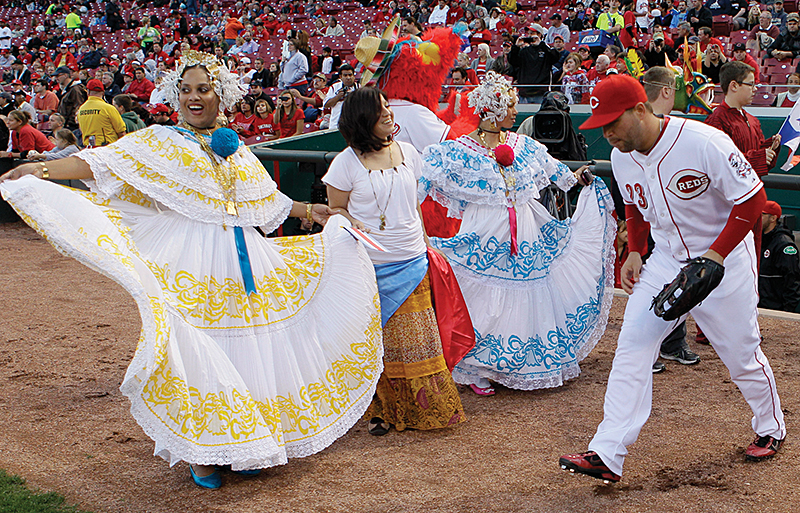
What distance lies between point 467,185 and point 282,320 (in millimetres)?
1696

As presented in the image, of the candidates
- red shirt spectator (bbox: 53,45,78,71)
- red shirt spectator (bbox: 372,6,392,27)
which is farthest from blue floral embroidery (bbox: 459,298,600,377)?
red shirt spectator (bbox: 53,45,78,71)

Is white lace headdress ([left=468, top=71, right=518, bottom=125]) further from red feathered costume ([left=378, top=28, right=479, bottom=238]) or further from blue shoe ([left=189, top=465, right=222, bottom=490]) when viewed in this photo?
blue shoe ([left=189, top=465, right=222, bottom=490])

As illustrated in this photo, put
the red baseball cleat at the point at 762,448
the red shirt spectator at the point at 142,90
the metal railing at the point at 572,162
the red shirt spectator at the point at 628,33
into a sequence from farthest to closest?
1. the red shirt spectator at the point at 142,90
2. the red shirt spectator at the point at 628,33
3. the metal railing at the point at 572,162
4. the red baseball cleat at the point at 762,448

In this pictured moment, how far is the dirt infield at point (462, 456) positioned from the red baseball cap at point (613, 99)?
1582 mm

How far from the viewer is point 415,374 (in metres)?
4.24

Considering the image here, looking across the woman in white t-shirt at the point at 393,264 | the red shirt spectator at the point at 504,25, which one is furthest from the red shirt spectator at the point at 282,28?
the woman in white t-shirt at the point at 393,264

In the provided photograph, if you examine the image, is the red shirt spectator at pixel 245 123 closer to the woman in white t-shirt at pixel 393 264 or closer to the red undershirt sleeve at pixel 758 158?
the woman in white t-shirt at pixel 393 264

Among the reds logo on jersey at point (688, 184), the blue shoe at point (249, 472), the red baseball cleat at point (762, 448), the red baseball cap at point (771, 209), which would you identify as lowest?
the blue shoe at point (249, 472)

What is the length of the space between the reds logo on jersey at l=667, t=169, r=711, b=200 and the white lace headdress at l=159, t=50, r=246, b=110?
201 centimetres

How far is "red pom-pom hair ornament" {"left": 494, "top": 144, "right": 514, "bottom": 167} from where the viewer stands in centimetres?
488

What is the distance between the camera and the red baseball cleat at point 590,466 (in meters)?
3.32

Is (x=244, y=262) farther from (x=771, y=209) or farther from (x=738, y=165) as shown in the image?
(x=771, y=209)

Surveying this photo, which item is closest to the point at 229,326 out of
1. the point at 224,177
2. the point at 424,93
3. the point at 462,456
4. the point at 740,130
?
the point at 224,177

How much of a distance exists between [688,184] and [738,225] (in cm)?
26
